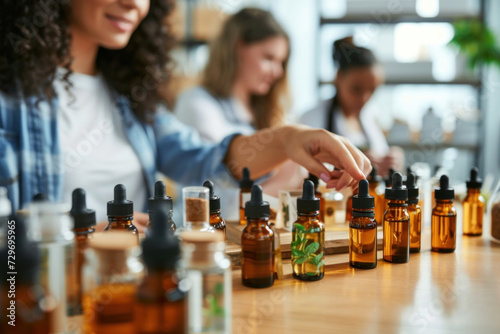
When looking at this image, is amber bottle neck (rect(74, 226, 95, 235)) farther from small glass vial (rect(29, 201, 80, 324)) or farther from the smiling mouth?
the smiling mouth

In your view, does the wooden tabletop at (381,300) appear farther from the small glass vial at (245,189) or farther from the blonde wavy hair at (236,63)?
the blonde wavy hair at (236,63)

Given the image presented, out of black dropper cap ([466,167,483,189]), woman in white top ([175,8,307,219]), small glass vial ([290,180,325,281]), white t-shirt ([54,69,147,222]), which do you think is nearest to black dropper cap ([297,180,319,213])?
small glass vial ([290,180,325,281])

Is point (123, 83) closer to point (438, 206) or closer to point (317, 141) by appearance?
point (317, 141)

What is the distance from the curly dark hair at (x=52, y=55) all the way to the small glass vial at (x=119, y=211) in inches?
28.1

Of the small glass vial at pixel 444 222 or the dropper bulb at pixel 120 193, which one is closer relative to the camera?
the dropper bulb at pixel 120 193

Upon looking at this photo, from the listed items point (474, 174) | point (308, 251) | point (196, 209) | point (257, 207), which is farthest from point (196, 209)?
point (474, 174)

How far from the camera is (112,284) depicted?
22.3 inches

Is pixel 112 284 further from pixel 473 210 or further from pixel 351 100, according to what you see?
pixel 351 100

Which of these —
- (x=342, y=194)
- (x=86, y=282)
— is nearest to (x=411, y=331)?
(x=86, y=282)

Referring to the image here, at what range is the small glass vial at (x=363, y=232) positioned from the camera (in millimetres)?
888

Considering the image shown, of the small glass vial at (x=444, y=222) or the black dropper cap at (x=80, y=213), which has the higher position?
the black dropper cap at (x=80, y=213)

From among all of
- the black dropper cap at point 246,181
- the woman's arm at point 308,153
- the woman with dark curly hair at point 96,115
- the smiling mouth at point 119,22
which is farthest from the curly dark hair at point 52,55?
the black dropper cap at point 246,181

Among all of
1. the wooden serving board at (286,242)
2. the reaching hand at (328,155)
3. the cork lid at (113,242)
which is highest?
the reaching hand at (328,155)

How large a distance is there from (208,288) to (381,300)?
0.97ft
